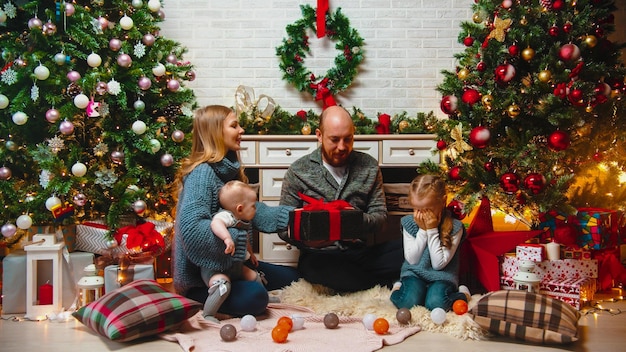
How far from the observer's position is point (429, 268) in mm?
3176

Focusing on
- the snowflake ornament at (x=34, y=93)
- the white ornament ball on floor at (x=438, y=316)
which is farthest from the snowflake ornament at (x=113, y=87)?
the white ornament ball on floor at (x=438, y=316)

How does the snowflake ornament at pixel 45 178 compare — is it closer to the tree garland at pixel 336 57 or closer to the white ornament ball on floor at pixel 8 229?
the white ornament ball on floor at pixel 8 229

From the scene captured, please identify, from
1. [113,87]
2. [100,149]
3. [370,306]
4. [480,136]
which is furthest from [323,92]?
[370,306]

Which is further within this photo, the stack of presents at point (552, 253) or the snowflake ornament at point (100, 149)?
the snowflake ornament at point (100, 149)

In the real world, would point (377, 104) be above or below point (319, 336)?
above

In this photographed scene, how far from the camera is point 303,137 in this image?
407cm

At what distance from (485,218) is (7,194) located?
9.31 ft

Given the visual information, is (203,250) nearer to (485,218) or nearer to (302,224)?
(302,224)

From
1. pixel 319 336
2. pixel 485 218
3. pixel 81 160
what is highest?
pixel 81 160

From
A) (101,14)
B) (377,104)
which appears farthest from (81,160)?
(377,104)

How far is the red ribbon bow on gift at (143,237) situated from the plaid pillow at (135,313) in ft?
1.84

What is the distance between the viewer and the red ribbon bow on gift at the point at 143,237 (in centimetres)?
340

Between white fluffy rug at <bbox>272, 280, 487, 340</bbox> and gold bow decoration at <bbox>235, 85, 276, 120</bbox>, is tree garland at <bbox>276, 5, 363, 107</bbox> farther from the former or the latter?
white fluffy rug at <bbox>272, 280, 487, 340</bbox>

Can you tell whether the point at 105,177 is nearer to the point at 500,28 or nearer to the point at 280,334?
the point at 280,334
